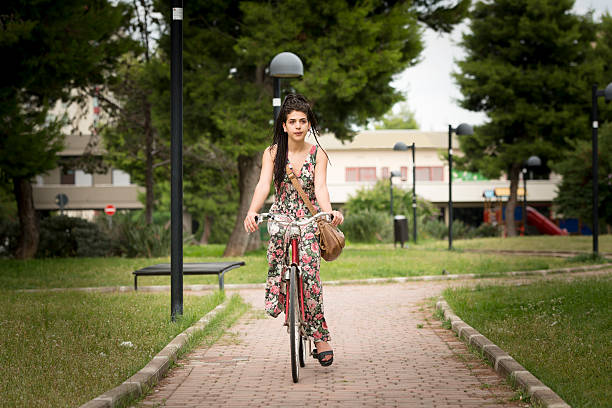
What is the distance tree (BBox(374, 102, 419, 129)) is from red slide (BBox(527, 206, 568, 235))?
127ft

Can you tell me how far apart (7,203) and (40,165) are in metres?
30.6

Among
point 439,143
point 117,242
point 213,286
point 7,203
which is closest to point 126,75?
point 117,242

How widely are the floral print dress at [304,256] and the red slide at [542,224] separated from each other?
45.6 meters

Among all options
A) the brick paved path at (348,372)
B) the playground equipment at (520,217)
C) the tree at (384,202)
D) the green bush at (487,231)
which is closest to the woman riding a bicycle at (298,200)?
the brick paved path at (348,372)

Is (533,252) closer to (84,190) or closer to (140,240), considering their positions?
(140,240)

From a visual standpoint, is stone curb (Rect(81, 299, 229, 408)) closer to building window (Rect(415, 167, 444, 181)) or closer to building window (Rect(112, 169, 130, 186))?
building window (Rect(415, 167, 444, 181))

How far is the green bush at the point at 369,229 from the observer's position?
38250mm

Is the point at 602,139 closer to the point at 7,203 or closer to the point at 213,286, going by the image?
the point at 213,286

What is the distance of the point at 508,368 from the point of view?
686cm

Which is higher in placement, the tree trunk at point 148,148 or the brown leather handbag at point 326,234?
the tree trunk at point 148,148

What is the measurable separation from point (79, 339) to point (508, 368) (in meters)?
4.21

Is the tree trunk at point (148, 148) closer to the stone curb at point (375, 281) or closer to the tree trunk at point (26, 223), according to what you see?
the tree trunk at point (26, 223)

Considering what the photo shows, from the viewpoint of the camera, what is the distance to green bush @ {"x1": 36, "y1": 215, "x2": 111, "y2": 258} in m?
26.6

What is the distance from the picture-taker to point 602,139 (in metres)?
36.3
